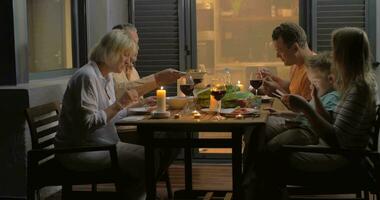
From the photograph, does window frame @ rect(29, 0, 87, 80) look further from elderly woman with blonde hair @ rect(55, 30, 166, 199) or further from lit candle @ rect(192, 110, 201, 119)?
lit candle @ rect(192, 110, 201, 119)

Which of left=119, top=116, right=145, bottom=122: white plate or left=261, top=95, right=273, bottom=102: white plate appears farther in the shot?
left=261, top=95, right=273, bottom=102: white plate

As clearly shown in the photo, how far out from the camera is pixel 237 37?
545 cm

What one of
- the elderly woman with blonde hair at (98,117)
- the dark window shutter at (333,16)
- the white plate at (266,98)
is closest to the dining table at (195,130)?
the elderly woman with blonde hair at (98,117)

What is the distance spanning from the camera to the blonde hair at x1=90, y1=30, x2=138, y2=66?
3271 mm

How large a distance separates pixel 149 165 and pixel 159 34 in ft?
7.74

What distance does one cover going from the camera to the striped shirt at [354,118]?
9.10 ft

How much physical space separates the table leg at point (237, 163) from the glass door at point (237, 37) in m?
2.24

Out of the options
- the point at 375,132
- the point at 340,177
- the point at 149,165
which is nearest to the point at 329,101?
the point at 375,132

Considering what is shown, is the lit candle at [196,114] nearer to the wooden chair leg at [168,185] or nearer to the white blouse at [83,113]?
the white blouse at [83,113]

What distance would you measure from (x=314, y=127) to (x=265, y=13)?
8.86 ft

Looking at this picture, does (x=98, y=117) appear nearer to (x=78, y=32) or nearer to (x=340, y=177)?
(x=340, y=177)

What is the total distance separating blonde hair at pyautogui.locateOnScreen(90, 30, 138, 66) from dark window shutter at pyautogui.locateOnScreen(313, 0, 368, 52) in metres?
2.16

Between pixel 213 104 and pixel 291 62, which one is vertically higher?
pixel 291 62

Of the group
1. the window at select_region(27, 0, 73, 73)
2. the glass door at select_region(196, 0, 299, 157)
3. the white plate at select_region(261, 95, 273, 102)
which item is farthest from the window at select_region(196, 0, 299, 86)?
the white plate at select_region(261, 95, 273, 102)
